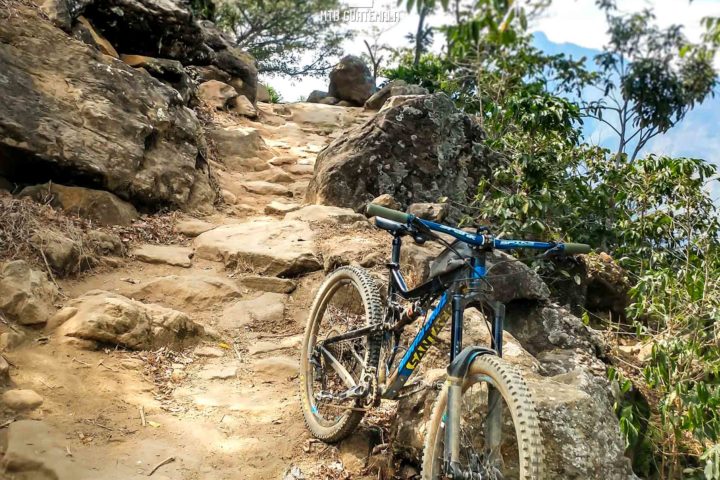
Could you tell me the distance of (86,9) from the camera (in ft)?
25.6

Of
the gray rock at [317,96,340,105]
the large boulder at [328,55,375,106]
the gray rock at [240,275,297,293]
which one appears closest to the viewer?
the gray rock at [240,275,297,293]

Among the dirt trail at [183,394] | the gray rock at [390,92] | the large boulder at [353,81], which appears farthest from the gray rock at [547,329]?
the large boulder at [353,81]

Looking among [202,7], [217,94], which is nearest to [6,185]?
[202,7]

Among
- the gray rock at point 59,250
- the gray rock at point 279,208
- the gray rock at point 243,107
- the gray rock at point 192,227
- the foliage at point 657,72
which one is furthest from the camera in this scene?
the gray rock at point 243,107

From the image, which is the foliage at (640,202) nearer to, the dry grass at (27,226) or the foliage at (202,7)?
the dry grass at (27,226)

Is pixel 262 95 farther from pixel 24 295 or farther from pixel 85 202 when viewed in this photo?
pixel 24 295

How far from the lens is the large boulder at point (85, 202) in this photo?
5.11 meters

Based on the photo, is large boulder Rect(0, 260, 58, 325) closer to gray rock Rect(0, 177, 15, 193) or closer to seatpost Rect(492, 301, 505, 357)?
gray rock Rect(0, 177, 15, 193)

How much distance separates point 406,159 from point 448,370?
4.81 m

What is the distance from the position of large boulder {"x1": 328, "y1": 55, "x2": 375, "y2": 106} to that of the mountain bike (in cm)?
1414

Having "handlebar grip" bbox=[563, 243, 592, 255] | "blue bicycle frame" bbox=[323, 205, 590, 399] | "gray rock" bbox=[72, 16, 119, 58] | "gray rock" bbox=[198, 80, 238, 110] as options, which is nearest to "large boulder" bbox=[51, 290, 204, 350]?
"blue bicycle frame" bbox=[323, 205, 590, 399]

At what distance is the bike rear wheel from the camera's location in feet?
9.71

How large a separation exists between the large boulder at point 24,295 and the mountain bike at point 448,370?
1655 millimetres

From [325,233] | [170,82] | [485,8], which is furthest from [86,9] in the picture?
[485,8]
